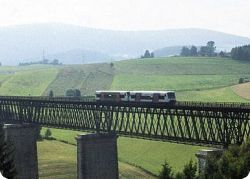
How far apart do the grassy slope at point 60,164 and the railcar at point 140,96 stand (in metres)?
16.4

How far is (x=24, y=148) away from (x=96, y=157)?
13.5 metres

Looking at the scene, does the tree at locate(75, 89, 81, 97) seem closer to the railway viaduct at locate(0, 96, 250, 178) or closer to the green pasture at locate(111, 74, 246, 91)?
the green pasture at locate(111, 74, 246, 91)

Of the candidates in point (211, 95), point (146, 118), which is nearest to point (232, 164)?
point (146, 118)

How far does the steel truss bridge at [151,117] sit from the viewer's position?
57.9 m

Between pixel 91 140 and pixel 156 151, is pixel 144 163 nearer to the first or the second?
pixel 156 151

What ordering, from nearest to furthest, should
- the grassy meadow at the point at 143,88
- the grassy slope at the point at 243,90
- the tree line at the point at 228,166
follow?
the tree line at the point at 228,166 < the grassy meadow at the point at 143,88 < the grassy slope at the point at 243,90

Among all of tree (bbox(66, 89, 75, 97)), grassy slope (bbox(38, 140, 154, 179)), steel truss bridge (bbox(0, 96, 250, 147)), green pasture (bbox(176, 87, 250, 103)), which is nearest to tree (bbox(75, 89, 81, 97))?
tree (bbox(66, 89, 75, 97))

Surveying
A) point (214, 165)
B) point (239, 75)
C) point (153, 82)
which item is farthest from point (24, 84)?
point (214, 165)

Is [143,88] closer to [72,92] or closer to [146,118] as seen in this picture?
[72,92]

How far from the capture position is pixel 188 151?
10375 cm

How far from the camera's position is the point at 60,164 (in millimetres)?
92812

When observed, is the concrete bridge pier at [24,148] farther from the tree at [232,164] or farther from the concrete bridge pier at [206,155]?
the tree at [232,164]

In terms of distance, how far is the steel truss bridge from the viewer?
57.9 m

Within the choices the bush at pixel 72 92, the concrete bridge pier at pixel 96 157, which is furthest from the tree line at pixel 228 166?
the bush at pixel 72 92
